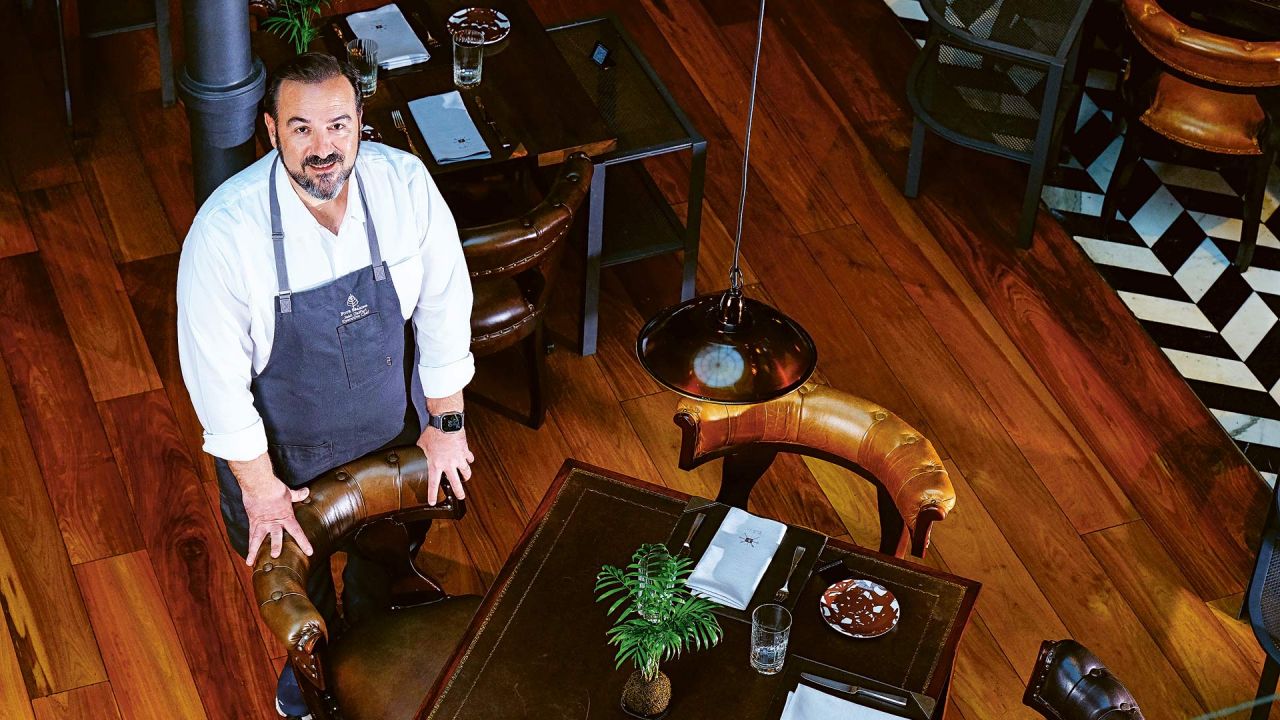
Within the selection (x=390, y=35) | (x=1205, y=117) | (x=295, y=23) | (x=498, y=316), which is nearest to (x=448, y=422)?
(x=498, y=316)

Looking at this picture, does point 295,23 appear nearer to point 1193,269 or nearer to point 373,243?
point 373,243

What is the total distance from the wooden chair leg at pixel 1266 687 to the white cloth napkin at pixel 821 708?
1485mm

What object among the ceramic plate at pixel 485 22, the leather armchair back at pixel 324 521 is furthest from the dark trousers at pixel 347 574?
the ceramic plate at pixel 485 22

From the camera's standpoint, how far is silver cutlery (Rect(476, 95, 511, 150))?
15.9 ft

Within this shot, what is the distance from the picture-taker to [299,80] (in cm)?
Answer: 329

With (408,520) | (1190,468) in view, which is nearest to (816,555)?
(408,520)

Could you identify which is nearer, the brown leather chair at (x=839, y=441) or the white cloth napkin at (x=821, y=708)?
the white cloth napkin at (x=821, y=708)

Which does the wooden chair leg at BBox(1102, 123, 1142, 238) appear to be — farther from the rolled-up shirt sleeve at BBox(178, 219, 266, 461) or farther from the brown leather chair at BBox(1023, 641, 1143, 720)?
the rolled-up shirt sleeve at BBox(178, 219, 266, 461)

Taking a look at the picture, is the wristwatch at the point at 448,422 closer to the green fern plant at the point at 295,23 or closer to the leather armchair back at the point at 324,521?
the leather armchair back at the point at 324,521

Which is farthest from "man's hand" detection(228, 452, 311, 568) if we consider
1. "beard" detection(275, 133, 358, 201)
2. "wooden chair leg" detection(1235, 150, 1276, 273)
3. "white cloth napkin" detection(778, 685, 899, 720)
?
"wooden chair leg" detection(1235, 150, 1276, 273)

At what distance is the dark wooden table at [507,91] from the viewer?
4.86 metres

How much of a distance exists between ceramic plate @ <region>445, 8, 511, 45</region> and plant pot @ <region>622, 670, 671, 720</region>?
8.87 feet

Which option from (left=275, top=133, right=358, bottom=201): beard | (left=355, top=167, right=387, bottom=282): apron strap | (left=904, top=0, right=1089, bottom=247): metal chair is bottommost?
(left=904, top=0, right=1089, bottom=247): metal chair

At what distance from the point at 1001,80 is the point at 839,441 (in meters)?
2.40
